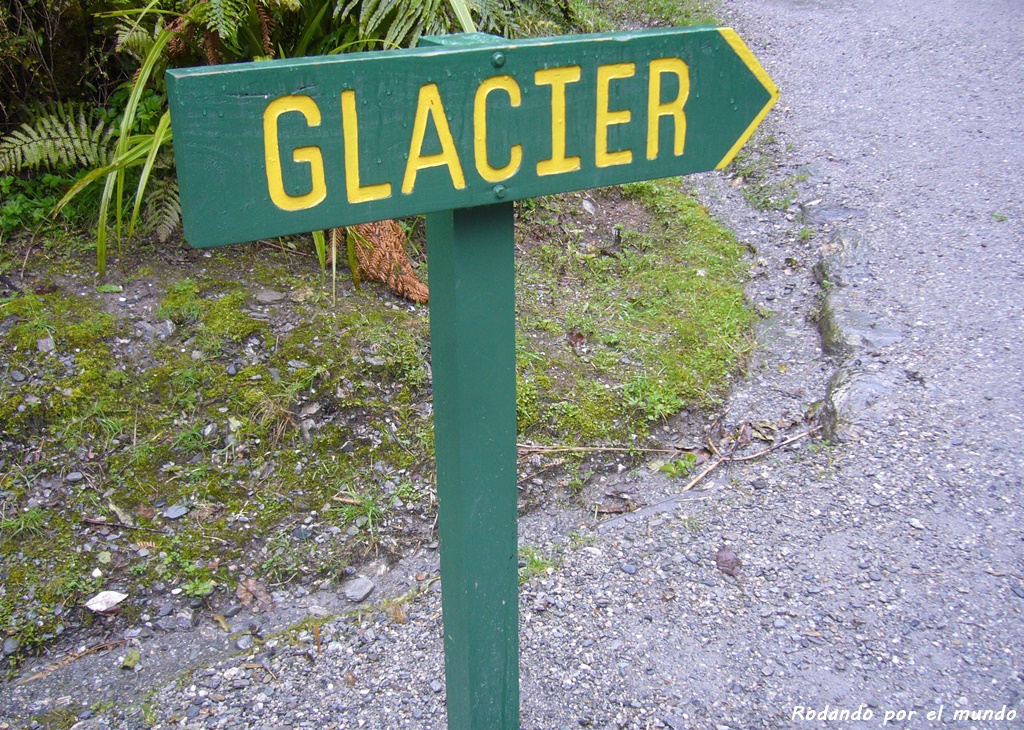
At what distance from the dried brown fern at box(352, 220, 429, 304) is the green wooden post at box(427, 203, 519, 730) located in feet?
5.91

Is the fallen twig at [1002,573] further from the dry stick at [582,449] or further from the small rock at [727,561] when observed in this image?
the dry stick at [582,449]

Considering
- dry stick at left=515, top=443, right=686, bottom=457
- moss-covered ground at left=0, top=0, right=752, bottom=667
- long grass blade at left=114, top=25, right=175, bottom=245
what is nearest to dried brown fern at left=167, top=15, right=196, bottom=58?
long grass blade at left=114, top=25, right=175, bottom=245

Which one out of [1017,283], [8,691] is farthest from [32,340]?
[1017,283]

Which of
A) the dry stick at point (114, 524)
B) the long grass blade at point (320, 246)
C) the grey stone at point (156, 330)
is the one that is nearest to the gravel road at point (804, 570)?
the dry stick at point (114, 524)

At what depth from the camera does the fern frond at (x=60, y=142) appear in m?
2.90

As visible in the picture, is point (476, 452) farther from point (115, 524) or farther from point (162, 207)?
point (162, 207)

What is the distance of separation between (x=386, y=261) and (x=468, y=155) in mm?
2060

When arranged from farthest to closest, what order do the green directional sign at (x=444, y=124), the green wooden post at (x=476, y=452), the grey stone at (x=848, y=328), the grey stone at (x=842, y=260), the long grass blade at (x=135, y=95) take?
the grey stone at (x=842, y=260) → the grey stone at (x=848, y=328) → the long grass blade at (x=135, y=95) → the green wooden post at (x=476, y=452) → the green directional sign at (x=444, y=124)

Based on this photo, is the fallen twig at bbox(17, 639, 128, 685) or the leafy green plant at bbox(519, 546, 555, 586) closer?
the fallen twig at bbox(17, 639, 128, 685)

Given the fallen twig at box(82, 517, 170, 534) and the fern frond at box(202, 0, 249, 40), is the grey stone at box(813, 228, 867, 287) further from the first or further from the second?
the fallen twig at box(82, 517, 170, 534)

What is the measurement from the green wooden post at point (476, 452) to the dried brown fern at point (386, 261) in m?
1.80

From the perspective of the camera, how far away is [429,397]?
9.62 ft

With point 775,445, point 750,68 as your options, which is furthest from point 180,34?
point 775,445

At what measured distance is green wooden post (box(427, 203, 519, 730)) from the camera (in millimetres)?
1286
